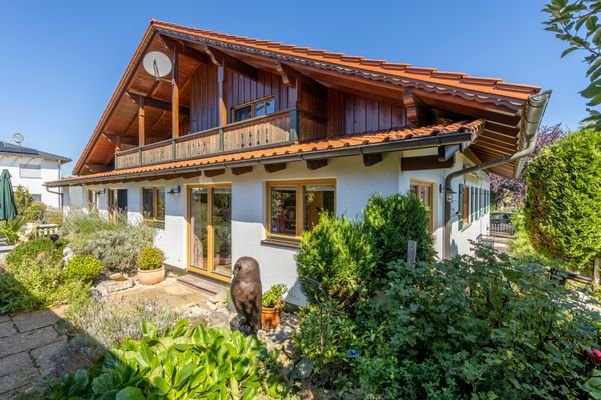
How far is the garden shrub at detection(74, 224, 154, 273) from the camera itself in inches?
323

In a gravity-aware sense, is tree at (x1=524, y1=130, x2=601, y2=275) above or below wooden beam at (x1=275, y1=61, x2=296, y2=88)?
below

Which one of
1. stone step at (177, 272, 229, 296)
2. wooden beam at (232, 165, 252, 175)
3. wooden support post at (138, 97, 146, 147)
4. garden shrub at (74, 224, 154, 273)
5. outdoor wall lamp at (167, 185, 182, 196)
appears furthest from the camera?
wooden support post at (138, 97, 146, 147)

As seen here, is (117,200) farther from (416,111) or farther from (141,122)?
(416,111)

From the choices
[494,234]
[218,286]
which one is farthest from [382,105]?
[494,234]

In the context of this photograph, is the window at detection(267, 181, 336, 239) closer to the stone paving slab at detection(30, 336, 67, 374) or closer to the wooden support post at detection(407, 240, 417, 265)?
the wooden support post at detection(407, 240, 417, 265)

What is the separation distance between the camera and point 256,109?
27.6ft

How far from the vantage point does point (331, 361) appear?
3480 mm

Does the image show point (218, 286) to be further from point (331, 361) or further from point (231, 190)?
point (331, 361)

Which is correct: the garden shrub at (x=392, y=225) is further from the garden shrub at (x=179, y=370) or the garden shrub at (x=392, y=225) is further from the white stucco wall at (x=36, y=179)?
the white stucco wall at (x=36, y=179)

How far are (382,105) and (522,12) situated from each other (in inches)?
102

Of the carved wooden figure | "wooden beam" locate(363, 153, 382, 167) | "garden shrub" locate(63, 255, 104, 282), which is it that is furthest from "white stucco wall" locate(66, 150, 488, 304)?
"garden shrub" locate(63, 255, 104, 282)

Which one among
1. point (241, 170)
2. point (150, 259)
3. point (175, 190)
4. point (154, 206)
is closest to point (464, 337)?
point (241, 170)

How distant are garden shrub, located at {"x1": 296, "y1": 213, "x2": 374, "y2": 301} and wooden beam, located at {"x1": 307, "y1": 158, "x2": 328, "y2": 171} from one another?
4.68 ft

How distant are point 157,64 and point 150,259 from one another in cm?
625
